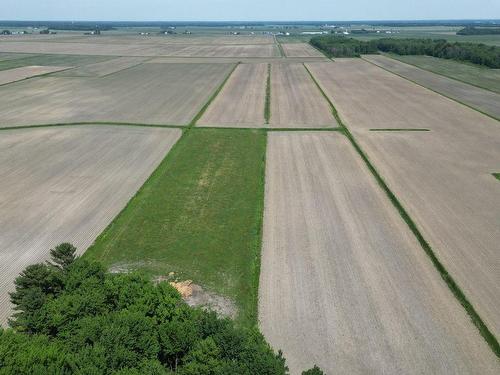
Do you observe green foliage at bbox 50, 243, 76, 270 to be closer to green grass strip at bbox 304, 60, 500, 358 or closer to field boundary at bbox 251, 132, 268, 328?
field boundary at bbox 251, 132, 268, 328

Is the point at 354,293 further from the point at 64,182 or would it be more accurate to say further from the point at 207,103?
the point at 207,103

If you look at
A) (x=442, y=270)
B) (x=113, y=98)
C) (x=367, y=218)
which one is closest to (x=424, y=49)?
(x=113, y=98)

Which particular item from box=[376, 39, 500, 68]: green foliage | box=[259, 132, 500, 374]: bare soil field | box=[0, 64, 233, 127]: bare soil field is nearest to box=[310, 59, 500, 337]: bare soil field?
box=[259, 132, 500, 374]: bare soil field

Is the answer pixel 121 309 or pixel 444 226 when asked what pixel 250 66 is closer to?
pixel 444 226

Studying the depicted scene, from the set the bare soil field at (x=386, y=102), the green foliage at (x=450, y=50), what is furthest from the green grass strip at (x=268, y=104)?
the green foliage at (x=450, y=50)

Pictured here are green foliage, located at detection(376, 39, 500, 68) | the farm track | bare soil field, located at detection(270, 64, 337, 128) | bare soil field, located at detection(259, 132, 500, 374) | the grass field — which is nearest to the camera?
bare soil field, located at detection(259, 132, 500, 374)

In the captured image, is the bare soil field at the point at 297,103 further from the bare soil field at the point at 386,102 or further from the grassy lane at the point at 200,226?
the grassy lane at the point at 200,226

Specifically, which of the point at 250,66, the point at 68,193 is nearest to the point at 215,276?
the point at 68,193
